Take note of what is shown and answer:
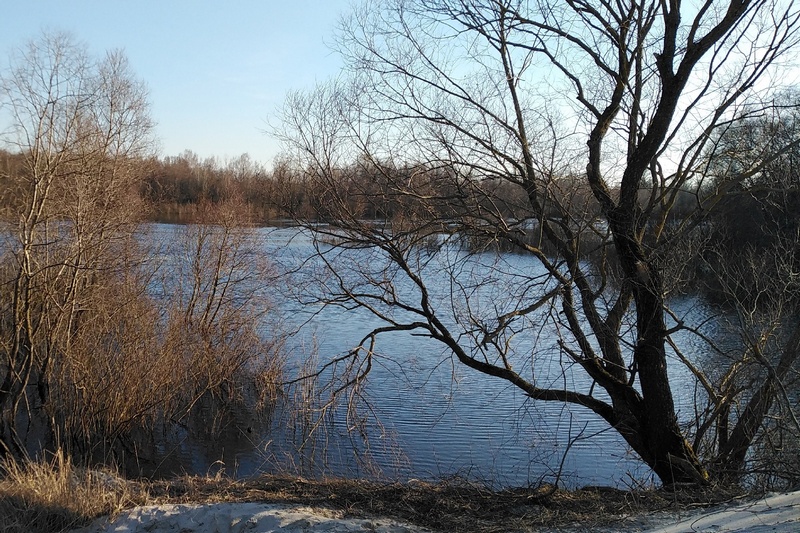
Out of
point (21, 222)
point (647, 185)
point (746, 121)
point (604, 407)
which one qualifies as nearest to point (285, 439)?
point (21, 222)

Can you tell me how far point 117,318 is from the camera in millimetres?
11125

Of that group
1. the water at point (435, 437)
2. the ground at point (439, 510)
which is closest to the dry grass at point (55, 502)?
the ground at point (439, 510)

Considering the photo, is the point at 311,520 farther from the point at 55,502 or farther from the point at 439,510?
the point at 55,502

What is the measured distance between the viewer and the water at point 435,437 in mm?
9648

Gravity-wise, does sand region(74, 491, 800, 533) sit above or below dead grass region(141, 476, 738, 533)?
above

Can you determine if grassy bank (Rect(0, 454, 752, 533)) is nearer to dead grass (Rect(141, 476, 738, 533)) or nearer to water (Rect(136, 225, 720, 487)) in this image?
dead grass (Rect(141, 476, 738, 533))

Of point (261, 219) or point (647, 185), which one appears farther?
point (261, 219)

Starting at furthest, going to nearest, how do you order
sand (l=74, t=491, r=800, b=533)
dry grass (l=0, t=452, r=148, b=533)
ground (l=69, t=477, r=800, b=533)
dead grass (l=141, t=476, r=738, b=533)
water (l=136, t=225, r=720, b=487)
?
water (l=136, t=225, r=720, b=487), dry grass (l=0, t=452, r=148, b=533), dead grass (l=141, t=476, r=738, b=533), ground (l=69, t=477, r=800, b=533), sand (l=74, t=491, r=800, b=533)

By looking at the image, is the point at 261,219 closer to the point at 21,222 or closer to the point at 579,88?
the point at 21,222

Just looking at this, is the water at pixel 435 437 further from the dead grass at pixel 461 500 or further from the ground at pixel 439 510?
the ground at pixel 439 510

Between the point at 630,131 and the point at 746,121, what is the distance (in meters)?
1.25

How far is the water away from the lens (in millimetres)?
9648

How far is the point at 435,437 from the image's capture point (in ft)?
37.3

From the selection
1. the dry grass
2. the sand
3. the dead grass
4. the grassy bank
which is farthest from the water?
the sand
